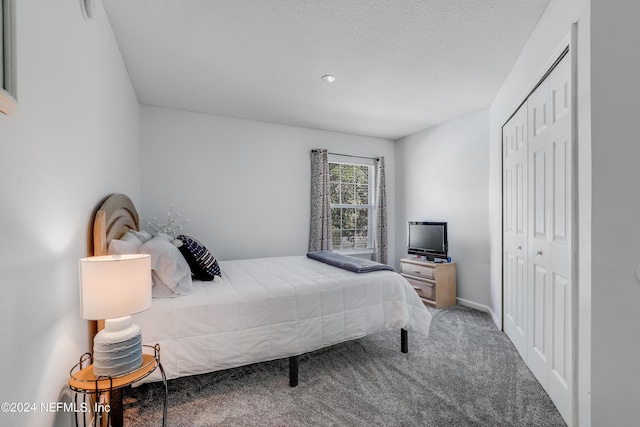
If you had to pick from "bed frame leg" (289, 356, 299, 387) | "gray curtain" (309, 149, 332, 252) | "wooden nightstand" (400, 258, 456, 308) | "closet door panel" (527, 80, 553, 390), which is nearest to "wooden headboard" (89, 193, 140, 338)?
"bed frame leg" (289, 356, 299, 387)

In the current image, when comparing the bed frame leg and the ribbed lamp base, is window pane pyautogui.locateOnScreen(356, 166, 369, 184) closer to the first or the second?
the bed frame leg

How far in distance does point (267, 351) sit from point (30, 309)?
138cm

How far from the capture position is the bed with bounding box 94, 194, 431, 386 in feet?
6.08

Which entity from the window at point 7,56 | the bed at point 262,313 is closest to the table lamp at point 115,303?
the bed at point 262,313

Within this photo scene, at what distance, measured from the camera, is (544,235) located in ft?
6.95

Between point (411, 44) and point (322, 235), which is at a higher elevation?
→ point (411, 44)

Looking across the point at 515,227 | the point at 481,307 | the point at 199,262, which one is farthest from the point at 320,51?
the point at 481,307

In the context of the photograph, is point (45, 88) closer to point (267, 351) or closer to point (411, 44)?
point (267, 351)

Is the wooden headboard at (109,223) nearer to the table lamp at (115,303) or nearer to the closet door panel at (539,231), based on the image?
the table lamp at (115,303)

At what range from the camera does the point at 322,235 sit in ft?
15.4

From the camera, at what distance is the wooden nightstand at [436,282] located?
156 inches

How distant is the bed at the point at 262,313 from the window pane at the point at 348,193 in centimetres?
245
